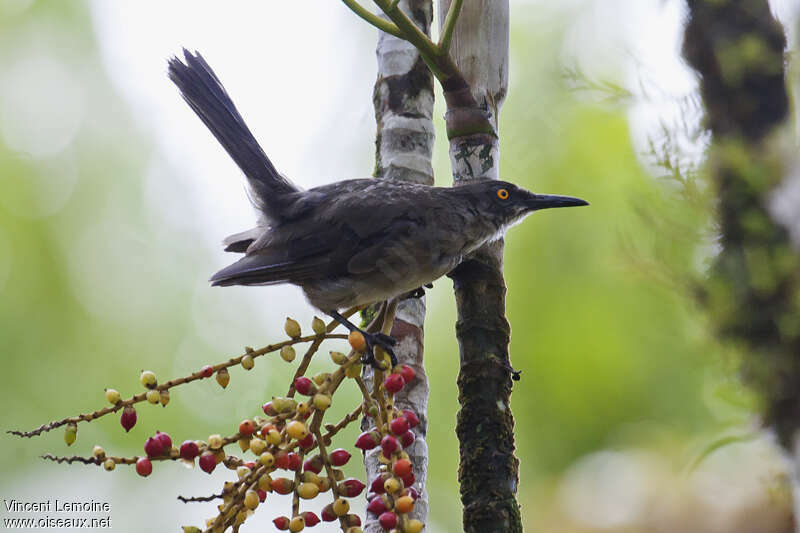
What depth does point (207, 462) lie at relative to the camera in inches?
74.7

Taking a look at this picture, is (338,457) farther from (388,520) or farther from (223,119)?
(223,119)

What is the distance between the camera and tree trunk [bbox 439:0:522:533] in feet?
7.47

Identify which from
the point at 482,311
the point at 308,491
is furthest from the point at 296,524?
the point at 482,311

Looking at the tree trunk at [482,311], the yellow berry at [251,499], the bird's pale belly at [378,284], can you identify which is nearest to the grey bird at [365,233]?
the bird's pale belly at [378,284]

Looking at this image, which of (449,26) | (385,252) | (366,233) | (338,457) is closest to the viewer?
(338,457)

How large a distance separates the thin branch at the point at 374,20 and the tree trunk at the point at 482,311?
0.96 ft

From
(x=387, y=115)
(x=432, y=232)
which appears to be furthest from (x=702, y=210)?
(x=387, y=115)

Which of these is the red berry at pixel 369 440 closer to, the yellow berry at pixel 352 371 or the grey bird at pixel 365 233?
the yellow berry at pixel 352 371

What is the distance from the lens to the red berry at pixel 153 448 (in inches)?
75.8

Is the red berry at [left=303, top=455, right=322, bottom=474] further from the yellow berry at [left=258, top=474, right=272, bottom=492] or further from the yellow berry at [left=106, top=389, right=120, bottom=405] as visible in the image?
the yellow berry at [left=106, top=389, right=120, bottom=405]

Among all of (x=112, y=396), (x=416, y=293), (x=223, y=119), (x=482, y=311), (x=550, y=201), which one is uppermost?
(x=223, y=119)

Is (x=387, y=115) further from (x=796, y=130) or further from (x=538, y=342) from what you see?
(x=538, y=342)

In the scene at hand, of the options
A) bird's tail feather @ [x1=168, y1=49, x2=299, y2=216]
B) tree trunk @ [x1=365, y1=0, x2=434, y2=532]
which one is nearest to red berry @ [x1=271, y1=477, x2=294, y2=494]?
tree trunk @ [x1=365, y1=0, x2=434, y2=532]

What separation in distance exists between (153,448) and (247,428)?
0.76 feet
